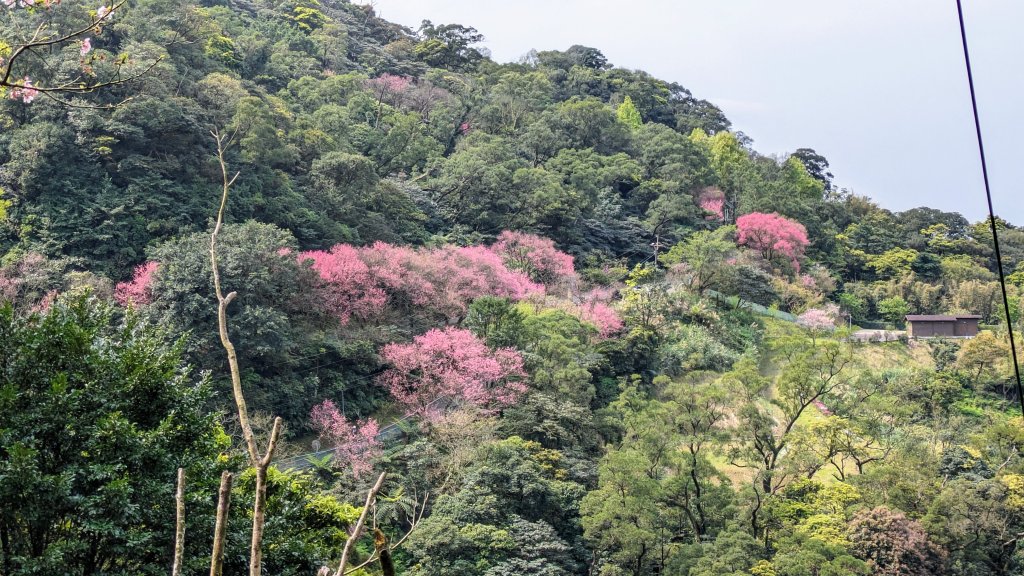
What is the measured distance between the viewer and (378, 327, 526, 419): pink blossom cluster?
19328 millimetres

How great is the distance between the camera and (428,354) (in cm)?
1986

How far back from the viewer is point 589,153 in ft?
124

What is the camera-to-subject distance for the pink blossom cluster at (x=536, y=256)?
2903 cm

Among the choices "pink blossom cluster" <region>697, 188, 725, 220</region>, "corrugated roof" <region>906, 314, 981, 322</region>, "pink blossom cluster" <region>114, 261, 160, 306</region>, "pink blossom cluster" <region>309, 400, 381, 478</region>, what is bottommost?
"pink blossom cluster" <region>309, 400, 381, 478</region>

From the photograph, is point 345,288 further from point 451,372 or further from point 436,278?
point 451,372

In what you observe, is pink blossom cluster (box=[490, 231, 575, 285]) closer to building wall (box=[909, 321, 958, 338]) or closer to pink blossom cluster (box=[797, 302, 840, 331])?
pink blossom cluster (box=[797, 302, 840, 331])

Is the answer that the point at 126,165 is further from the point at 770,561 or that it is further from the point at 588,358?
the point at 770,561

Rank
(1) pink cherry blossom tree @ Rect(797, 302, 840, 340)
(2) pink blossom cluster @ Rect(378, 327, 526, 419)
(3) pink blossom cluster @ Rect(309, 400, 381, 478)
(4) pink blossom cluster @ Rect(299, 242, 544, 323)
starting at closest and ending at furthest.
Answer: (3) pink blossom cluster @ Rect(309, 400, 381, 478) < (2) pink blossom cluster @ Rect(378, 327, 526, 419) < (4) pink blossom cluster @ Rect(299, 242, 544, 323) < (1) pink cherry blossom tree @ Rect(797, 302, 840, 340)

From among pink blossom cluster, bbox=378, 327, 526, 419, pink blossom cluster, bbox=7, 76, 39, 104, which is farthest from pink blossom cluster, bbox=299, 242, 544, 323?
pink blossom cluster, bbox=7, 76, 39, 104

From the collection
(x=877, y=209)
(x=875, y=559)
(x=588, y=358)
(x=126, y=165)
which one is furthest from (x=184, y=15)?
(x=877, y=209)

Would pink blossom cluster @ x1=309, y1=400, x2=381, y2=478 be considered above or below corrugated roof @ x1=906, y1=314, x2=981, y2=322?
below

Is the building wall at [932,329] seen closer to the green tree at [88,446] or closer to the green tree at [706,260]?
the green tree at [706,260]

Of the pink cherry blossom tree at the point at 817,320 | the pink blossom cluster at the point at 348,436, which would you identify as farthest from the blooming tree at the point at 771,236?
the pink blossom cluster at the point at 348,436

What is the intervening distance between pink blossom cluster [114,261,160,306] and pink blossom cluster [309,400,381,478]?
171 inches
